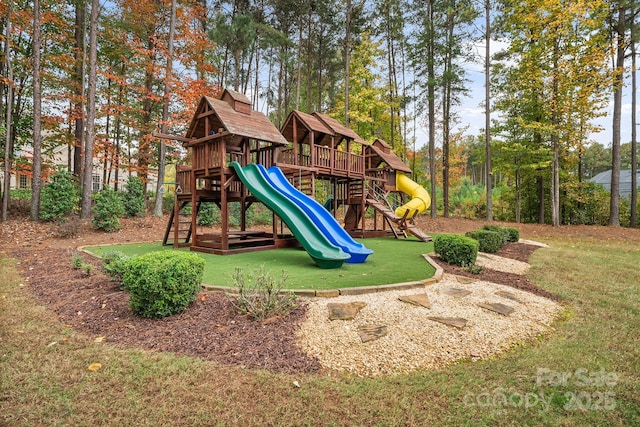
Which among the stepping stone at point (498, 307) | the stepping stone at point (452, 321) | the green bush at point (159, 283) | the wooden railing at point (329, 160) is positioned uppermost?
the wooden railing at point (329, 160)

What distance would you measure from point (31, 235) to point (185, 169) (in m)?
6.02

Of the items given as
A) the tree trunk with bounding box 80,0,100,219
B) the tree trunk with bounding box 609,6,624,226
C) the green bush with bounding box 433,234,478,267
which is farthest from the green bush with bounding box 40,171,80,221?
the tree trunk with bounding box 609,6,624,226

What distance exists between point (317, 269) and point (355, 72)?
1983 centimetres

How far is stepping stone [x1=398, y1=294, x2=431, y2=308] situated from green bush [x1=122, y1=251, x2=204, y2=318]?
2882 millimetres

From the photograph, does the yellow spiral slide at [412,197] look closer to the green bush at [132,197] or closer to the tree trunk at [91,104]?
the green bush at [132,197]

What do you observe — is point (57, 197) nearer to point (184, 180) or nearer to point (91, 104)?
point (91, 104)

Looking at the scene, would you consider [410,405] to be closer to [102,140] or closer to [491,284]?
[491,284]

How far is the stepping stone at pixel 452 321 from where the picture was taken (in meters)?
3.68

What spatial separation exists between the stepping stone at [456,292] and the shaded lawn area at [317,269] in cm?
62

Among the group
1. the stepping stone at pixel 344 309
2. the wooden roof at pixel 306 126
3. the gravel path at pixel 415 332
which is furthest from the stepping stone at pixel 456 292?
the wooden roof at pixel 306 126

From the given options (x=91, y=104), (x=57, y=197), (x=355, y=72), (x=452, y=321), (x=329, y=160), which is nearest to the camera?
(x=452, y=321)

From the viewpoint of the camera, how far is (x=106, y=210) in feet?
39.1

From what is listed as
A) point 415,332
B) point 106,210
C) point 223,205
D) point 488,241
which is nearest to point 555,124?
point 488,241

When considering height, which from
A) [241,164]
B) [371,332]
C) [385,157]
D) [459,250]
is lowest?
[371,332]
